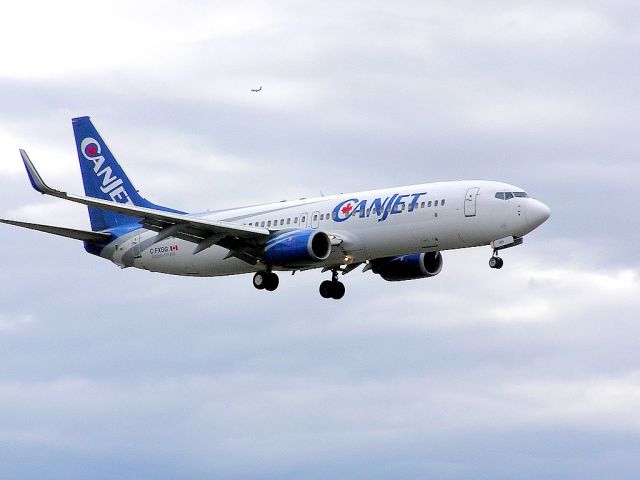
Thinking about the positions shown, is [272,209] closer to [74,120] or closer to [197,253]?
[197,253]

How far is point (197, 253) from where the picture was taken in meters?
81.9

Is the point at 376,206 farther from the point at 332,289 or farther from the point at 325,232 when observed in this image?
the point at 332,289

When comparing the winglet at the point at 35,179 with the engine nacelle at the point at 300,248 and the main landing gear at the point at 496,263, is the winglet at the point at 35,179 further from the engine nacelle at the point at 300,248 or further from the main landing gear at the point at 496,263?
the main landing gear at the point at 496,263

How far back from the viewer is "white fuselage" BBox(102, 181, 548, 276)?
7462 cm

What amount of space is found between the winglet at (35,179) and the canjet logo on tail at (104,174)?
1738cm

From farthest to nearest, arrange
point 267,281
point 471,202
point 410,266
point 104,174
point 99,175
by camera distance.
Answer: point 99,175 < point 104,174 < point 410,266 < point 267,281 < point 471,202

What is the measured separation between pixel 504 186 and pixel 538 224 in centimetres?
244

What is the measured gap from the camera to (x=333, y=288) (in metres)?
83.9

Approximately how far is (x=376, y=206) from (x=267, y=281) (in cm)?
761

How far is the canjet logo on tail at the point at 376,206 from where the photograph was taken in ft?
250

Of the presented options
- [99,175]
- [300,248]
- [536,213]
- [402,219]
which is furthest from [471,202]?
[99,175]

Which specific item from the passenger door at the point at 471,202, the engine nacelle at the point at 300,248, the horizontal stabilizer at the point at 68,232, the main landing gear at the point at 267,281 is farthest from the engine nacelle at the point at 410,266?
the horizontal stabilizer at the point at 68,232

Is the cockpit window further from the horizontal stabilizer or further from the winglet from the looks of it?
the horizontal stabilizer

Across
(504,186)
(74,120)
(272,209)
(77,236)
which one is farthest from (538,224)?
(74,120)
